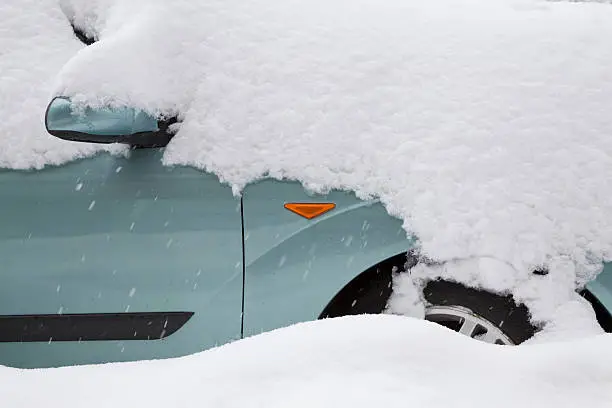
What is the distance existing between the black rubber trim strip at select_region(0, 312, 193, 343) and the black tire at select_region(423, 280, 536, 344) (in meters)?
0.82

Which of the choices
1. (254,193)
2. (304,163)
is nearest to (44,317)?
(254,193)

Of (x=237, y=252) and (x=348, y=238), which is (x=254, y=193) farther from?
(x=348, y=238)

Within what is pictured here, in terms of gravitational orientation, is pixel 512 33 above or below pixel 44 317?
above

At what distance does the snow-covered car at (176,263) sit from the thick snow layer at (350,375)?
54 centimetres

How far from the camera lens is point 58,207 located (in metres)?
2.24

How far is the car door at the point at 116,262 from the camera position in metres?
2.21

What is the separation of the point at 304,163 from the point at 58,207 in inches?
32.0

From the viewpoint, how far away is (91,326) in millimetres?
2248

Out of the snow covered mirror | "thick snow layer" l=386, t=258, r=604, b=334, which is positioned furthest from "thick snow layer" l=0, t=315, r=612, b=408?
the snow covered mirror

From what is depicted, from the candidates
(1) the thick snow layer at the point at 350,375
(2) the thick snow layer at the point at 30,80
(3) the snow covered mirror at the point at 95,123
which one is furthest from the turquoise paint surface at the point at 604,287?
(2) the thick snow layer at the point at 30,80

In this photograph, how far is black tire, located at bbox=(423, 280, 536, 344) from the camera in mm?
2225

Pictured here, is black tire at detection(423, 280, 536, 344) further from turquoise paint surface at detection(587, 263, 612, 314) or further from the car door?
the car door

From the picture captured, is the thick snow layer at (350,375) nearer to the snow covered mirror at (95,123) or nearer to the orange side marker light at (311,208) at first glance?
the orange side marker light at (311,208)

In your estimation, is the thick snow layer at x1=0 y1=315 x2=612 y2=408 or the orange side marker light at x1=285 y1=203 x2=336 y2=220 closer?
the thick snow layer at x1=0 y1=315 x2=612 y2=408
